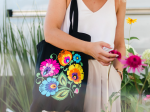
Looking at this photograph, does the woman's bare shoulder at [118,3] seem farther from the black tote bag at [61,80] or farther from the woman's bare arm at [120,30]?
the black tote bag at [61,80]

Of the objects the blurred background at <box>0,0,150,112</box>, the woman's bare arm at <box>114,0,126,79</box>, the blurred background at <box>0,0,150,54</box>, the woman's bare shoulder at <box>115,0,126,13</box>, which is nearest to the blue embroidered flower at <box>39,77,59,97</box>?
the woman's bare arm at <box>114,0,126,79</box>

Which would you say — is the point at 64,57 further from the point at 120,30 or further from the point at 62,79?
the point at 120,30

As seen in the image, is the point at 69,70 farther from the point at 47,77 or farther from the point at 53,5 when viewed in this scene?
the point at 53,5

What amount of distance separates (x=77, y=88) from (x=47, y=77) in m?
0.11

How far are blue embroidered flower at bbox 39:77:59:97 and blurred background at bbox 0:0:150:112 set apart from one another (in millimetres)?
678

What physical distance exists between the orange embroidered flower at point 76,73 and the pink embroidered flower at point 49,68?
4 cm

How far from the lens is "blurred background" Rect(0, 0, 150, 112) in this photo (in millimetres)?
1141

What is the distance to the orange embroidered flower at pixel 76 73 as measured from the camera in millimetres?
500

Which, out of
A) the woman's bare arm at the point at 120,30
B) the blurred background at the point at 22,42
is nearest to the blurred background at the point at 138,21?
the blurred background at the point at 22,42

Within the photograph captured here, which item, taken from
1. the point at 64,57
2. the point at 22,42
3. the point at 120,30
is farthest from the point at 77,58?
the point at 22,42

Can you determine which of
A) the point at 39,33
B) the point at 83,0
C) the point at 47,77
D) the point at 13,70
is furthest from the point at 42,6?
the point at 47,77

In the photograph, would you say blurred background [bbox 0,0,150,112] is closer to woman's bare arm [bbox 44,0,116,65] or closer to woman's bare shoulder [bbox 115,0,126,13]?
woman's bare shoulder [bbox 115,0,126,13]

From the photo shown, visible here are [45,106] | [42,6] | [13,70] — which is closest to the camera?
[45,106]

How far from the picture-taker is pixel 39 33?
1.20 m
